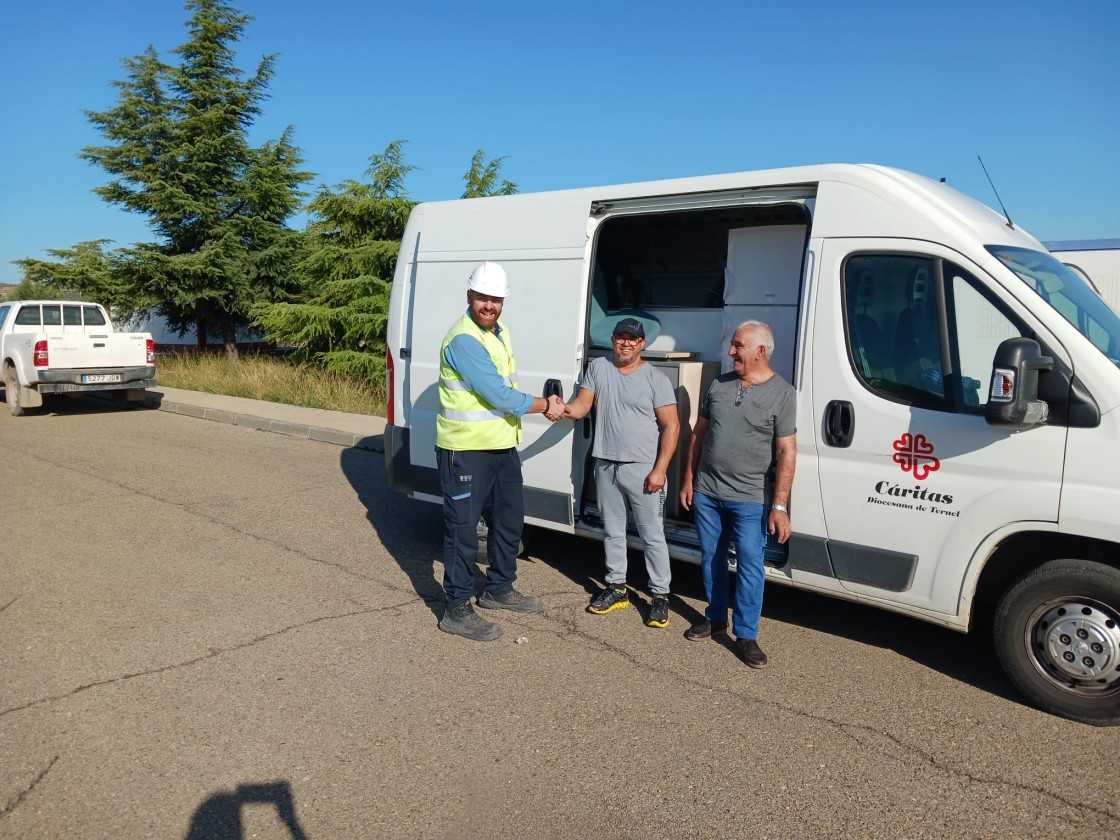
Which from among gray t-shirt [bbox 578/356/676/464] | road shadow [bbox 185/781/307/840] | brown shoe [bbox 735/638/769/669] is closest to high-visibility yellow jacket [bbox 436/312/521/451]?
gray t-shirt [bbox 578/356/676/464]

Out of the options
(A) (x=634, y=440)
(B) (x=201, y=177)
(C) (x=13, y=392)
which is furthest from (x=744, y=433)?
(B) (x=201, y=177)

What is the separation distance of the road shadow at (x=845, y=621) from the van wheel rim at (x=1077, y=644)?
33 cm

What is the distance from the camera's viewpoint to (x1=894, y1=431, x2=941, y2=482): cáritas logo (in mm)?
4109

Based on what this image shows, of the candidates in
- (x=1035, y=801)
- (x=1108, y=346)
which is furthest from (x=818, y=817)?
(x=1108, y=346)

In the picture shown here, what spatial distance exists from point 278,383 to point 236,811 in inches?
582

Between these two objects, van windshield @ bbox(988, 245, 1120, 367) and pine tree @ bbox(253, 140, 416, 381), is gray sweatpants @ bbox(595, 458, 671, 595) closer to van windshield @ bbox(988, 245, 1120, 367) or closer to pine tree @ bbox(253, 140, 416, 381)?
van windshield @ bbox(988, 245, 1120, 367)

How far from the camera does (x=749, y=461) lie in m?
4.52

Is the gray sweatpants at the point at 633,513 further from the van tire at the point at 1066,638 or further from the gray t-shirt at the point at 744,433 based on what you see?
the van tire at the point at 1066,638

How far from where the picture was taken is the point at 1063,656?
388cm

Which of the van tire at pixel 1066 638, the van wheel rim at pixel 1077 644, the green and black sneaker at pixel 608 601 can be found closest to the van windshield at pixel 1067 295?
the van tire at pixel 1066 638

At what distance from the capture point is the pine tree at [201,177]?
72.6ft

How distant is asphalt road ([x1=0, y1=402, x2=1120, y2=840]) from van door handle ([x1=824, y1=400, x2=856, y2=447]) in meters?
1.19

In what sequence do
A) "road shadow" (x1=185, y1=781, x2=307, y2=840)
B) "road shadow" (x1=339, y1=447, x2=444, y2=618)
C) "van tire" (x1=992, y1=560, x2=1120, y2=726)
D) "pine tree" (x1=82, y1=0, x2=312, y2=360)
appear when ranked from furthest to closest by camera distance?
"pine tree" (x1=82, y1=0, x2=312, y2=360) < "road shadow" (x1=339, y1=447, x2=444, y2=618) < "van tire" (x1=992, y1=560, x2=1120, y2=726) < "road shadow" (x1=185, y1=781, x2=307, y2=840)

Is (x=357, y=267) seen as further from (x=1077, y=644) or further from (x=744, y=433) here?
(x=1077, y=644)
